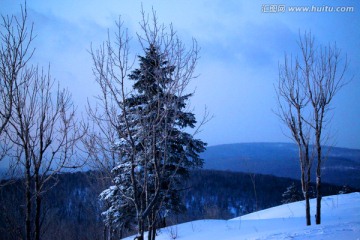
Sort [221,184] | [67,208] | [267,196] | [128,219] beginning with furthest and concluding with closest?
[221,184]
[267,196]
[67,208]
[128,219]

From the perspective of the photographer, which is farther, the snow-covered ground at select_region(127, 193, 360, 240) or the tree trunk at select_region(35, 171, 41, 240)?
the snow-covered ground at select_region(127, 193, 360, 240)

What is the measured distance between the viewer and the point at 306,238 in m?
4.75

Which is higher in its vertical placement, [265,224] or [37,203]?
[37,203]

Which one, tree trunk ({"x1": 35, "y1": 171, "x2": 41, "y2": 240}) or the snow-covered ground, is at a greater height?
tree trunk ({"x1": 35, "y1": 171, "x2": 41, "y2": 240})

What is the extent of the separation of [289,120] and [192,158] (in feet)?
19.9

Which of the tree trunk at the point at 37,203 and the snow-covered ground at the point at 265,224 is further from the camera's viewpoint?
the snow-covered ground at the point at 265,224

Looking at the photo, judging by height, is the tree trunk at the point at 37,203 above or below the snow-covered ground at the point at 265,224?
above

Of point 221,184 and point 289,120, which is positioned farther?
point 221,184

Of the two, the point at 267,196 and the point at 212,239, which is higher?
the point at 212,239

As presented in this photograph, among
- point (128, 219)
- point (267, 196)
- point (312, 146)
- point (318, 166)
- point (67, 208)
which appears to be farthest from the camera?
point (267, 196)

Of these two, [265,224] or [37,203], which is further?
[265,224]

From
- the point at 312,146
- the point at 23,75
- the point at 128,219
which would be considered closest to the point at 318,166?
the point at 312,146

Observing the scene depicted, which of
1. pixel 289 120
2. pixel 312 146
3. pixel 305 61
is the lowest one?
pixel 312 146

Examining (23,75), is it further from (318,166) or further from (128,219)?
(128,219)
